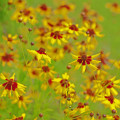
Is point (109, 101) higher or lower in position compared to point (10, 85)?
lower

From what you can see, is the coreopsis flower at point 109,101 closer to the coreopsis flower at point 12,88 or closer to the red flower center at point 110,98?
the red flower center at point 110,98

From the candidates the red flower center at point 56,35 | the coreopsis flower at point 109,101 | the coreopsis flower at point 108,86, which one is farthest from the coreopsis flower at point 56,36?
the coreopsis flower at point 109,101

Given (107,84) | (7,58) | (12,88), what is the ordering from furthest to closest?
(7,58) < (107,84) < (12,88)

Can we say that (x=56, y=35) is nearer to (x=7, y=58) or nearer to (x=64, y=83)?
(x=64, y=83)

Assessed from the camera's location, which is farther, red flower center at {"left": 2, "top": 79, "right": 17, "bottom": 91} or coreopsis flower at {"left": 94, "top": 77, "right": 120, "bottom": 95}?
coreopsis flower at {"left": 94, "top": 77, "right": 120, "bottom": 95}

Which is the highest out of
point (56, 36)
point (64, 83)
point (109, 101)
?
point (56, 36)

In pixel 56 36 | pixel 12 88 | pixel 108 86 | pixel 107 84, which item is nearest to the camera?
pixel 12 88

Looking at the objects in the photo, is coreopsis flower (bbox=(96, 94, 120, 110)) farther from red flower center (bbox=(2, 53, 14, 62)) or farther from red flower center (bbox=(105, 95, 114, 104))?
red flower center (bbox=(2, 53, 14, 62))

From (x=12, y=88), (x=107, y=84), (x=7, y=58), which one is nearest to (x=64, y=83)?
(x=107, y=84)

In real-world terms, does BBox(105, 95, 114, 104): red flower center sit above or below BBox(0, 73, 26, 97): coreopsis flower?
below

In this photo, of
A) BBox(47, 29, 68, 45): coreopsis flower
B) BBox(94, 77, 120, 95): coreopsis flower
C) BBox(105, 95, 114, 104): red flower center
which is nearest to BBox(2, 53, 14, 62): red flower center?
BBox(47, 29, 68, 45): coreopsis flower

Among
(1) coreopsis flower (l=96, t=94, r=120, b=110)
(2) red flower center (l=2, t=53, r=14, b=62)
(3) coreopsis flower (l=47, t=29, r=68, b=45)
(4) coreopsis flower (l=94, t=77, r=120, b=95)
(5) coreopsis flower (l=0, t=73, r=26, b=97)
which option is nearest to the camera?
(5) coreopsis flower (l=0, t=73, r=26, b=97)
